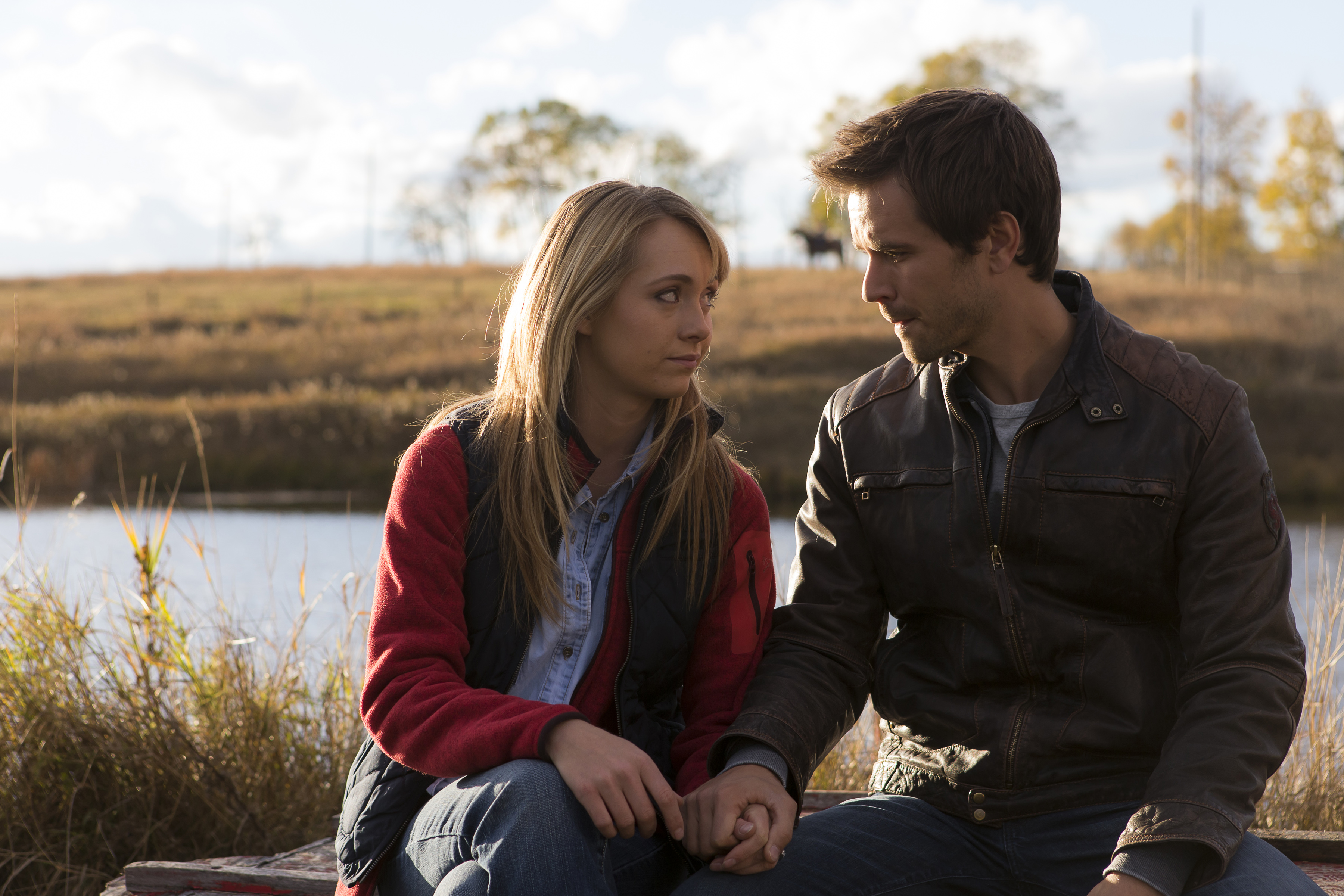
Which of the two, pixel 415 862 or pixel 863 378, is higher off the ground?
pixel 863 378

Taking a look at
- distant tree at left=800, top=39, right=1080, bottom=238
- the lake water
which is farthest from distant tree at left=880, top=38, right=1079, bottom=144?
the lake water

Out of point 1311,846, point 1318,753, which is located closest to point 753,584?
point 1311,846

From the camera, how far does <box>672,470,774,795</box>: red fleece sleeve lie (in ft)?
7.05

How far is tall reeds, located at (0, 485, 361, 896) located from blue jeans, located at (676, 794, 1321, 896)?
1.80 meters

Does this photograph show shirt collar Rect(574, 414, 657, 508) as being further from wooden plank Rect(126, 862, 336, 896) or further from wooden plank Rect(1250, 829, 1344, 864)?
wooden plank Rect(1250, 829, 1344, 864)

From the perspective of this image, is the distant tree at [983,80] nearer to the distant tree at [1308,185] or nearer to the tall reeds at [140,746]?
the distant tree at [1308,185]

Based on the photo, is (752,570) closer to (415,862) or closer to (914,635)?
(914,635)

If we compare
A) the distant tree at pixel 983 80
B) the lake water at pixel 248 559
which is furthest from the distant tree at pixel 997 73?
the lake water at pixel 248 559

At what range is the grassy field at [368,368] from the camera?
55.5ft

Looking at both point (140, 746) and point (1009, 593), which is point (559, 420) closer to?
point (1009, 593)

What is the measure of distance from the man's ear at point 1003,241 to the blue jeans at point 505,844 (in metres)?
1.20

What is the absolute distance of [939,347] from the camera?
7.02ft

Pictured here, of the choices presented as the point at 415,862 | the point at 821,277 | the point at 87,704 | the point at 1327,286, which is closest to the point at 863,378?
the point at 415,862

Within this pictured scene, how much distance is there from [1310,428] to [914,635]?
18.4 meters
